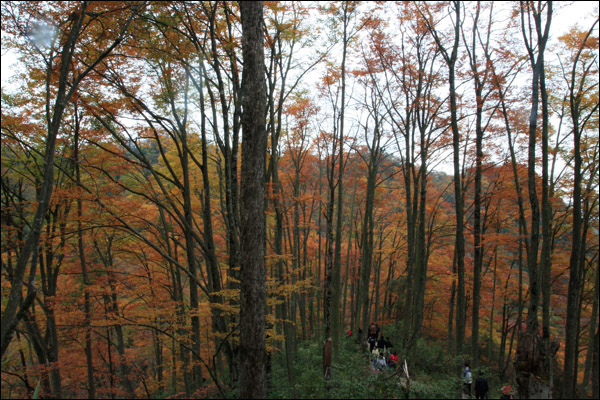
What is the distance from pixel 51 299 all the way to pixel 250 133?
26.3ft

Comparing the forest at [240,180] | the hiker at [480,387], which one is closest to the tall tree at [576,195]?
the forest at [240,180]

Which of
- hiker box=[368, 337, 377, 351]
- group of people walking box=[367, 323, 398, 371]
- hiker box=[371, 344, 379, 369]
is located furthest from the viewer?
hiker box=[368, 337, 377, 351]

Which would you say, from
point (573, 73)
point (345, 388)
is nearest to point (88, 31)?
point (345, 388)

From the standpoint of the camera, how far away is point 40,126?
7.91 meters

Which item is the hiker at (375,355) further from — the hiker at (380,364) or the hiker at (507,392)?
the hiker at (507,392)

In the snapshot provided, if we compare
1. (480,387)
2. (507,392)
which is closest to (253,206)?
(480,387)

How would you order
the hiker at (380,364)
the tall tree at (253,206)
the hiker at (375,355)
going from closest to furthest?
the tall tree at (253,206) < the hiker at (380,364) < the hiker at (375,355)

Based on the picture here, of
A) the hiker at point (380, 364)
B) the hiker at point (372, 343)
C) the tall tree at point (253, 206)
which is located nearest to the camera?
the tall tree at point (253, 206)

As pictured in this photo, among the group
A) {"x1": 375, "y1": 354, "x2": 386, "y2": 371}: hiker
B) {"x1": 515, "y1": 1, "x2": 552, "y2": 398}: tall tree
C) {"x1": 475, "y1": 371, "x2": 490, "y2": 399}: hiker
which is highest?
{"x1": 515, "y1": 1, "x2": 552, "y2": 398}: tall tree

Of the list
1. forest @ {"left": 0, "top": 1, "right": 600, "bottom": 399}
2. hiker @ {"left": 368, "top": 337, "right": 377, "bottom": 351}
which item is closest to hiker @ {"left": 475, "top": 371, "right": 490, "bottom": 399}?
forest @ {"left": 0, "top": 1, "right": 600, "bottom": 399}

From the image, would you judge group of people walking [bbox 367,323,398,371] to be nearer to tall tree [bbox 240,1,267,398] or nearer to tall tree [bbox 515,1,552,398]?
tall tree [bbox 515,1,552,398]

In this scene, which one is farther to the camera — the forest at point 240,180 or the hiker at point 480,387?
the hiker at point 480,387

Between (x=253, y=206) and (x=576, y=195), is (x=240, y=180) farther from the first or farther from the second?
(x=576, y=195)

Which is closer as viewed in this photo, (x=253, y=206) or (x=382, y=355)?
(x=253, y=206)
